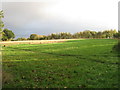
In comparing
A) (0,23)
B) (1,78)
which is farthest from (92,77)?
(0,23)

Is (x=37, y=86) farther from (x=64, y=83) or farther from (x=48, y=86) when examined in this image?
(x=64, y=83)

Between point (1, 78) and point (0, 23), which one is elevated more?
point (0, 23)

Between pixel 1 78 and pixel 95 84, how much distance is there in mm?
5627

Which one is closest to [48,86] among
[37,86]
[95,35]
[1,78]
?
[37,86]

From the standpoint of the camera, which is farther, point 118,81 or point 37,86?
point 118,81

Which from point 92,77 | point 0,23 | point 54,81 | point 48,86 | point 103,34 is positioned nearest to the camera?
point 48,86

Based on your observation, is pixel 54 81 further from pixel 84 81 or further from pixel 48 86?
pixel 84 81

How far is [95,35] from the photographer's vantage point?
362 ft

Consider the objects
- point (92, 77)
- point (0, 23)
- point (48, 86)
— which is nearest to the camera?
point (48, 86)

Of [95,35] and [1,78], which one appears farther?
[95,35]

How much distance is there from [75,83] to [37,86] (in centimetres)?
215

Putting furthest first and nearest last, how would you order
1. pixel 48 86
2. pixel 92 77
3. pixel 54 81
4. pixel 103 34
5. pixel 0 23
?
pixel 103 34
pixel 0 23
pixel 92 77
pixel 54 81
pixel 48 86

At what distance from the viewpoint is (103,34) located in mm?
109938

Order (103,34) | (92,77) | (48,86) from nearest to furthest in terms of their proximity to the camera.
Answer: (48,86), (92,77), (103,34)
